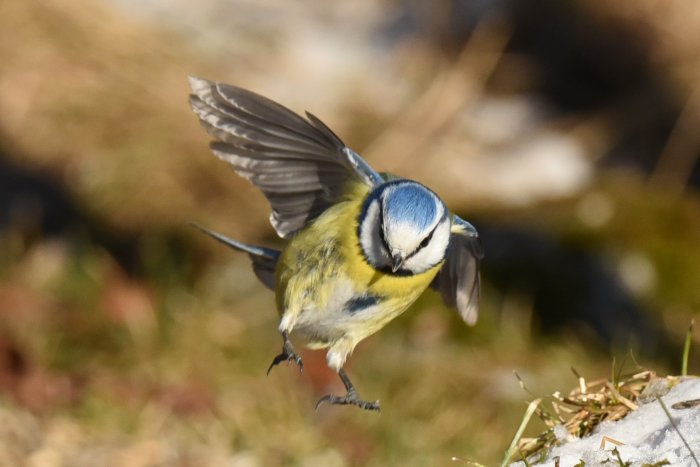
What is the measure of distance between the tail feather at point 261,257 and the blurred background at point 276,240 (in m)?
1.15

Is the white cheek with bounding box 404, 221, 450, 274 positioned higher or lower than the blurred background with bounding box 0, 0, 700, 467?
higher

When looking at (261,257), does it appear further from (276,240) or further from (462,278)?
(276,240)

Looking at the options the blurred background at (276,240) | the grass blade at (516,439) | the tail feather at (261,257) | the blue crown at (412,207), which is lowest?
the blurred background at (276,240)

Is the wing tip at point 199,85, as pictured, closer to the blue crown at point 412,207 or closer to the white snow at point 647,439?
the blue crown at point 412,207

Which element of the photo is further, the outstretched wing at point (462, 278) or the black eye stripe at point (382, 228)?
the outstretched wing at point (462, 278)

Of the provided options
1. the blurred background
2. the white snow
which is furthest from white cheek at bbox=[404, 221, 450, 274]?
the white snow

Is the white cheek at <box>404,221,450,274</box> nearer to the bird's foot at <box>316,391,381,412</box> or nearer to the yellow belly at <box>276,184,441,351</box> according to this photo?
the yellow belly at <box>276,184,441,351</box>

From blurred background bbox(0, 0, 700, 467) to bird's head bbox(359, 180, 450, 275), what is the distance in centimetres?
59

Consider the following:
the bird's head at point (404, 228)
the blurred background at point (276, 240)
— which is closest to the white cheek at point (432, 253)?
the bird's head at point (404, 228)

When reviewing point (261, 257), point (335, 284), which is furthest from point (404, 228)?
point (261, 257)

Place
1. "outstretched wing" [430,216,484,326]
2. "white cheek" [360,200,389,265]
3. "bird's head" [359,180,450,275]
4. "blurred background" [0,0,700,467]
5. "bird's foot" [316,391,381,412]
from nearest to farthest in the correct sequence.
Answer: "bird's head" [359,180,450,275] < "white cheek" [360,200,389,265] < "bird's foot" [316,391,381,412] < "outstretched wing" [430,216,484,326] < "blurred background" [0,0,700,467]

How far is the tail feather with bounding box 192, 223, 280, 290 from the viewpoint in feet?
11.9

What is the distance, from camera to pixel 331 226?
10.4ft

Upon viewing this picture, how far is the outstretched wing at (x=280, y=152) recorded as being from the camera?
3.20 meters
